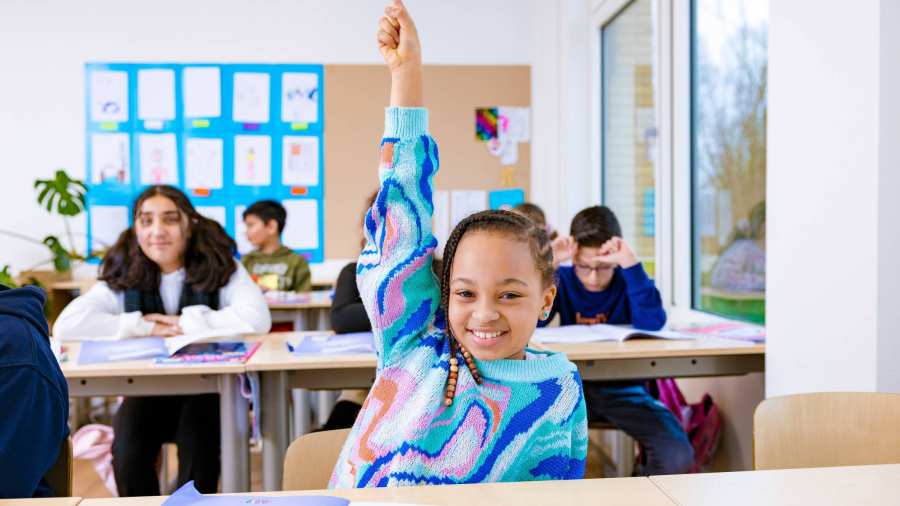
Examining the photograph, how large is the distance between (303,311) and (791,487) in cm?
300

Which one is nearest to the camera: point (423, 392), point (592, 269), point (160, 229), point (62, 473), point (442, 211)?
point (423, 392)

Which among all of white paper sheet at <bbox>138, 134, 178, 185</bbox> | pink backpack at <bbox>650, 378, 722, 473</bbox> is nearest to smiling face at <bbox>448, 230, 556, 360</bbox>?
pink backpack at <bbox>650, 378, 722, 473</bbox>

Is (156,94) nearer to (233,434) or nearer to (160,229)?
(160,229)

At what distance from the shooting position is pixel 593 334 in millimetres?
2393

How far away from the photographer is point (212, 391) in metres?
2.09

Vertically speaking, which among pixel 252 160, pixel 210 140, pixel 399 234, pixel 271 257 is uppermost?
pixel 210 140

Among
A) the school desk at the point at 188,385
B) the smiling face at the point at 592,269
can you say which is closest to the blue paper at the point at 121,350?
the school desk at the point at 188,385

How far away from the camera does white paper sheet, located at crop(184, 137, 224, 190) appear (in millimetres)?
5043

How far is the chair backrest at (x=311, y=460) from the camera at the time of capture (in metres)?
1.30

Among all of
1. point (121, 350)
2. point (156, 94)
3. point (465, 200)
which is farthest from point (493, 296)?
point (156, 94)

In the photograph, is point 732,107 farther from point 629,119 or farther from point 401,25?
point 401,25

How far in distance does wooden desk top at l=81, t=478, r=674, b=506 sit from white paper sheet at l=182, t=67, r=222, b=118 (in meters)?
4.38

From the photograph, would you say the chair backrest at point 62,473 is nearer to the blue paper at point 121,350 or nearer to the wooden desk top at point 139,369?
the wooden desk top at point 139,369

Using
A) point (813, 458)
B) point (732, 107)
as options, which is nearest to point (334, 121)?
point (732, 107)
